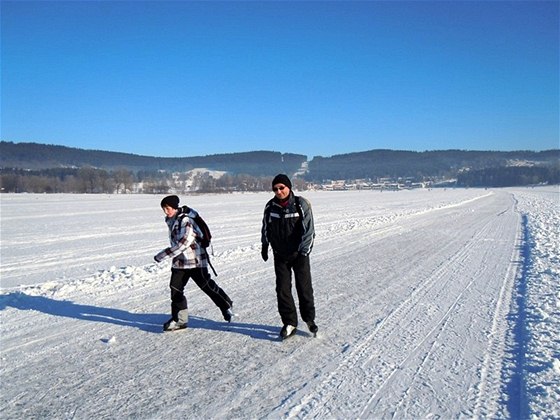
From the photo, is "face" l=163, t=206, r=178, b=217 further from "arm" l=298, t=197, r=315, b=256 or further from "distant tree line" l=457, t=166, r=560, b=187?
"distant tree line" l=457, t=166, r=560, b=187

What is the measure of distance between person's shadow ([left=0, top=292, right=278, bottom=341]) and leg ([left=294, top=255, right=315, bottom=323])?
479 millimetres

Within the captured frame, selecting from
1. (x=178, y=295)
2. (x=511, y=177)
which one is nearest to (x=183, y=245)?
(x=178, y=295)

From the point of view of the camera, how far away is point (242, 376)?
4070mm

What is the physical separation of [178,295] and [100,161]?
178817 mm

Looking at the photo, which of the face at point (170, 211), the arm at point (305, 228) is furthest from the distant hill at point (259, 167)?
the arm at point (305, 228)

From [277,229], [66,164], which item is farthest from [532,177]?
[277,229]

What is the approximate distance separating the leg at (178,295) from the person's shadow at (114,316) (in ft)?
0.90

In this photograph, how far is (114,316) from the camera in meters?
6.09

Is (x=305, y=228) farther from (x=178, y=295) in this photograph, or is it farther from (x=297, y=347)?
(x=178, y=295)

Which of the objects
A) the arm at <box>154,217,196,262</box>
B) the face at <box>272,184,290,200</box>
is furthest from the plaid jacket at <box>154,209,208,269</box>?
the face at <box>272,184,290,200</box>

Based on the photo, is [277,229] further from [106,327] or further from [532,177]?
[532,177]

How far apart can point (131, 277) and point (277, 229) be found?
4.78 metres

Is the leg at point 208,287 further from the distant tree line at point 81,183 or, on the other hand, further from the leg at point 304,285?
the distant tree line at point 81,183

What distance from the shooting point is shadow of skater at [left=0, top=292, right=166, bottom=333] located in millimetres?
A: 5755
